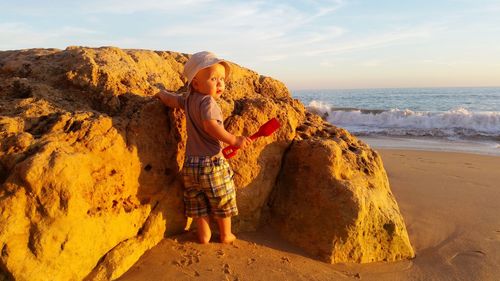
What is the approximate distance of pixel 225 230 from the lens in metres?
2.61

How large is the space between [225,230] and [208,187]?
33 cm

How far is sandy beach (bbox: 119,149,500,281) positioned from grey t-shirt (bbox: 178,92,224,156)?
1.97 ft

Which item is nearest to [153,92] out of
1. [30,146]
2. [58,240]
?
[30,146]

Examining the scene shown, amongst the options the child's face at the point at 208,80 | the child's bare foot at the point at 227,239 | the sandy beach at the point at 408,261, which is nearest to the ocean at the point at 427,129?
the sandy beach at the point at 408,261

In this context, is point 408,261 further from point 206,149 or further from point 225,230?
point 206,149

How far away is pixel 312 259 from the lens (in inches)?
103

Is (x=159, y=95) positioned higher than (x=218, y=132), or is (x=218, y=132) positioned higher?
(x=159, y=95)

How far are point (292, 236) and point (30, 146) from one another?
5.65 ft

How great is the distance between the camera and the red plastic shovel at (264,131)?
259 centimetres

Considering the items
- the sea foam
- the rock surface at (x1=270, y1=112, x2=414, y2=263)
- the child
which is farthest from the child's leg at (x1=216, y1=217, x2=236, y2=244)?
the sea foam

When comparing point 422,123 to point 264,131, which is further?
point 422,123

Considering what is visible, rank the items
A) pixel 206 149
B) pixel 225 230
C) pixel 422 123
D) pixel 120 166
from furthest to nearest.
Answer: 1. pixel 422 123
2. pixel 225 230
3. pixel 206 149
4. pixel 120 166

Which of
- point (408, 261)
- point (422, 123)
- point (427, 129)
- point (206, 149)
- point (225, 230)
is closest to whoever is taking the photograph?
point (206, 149)

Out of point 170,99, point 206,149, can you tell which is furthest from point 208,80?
point 206,149
